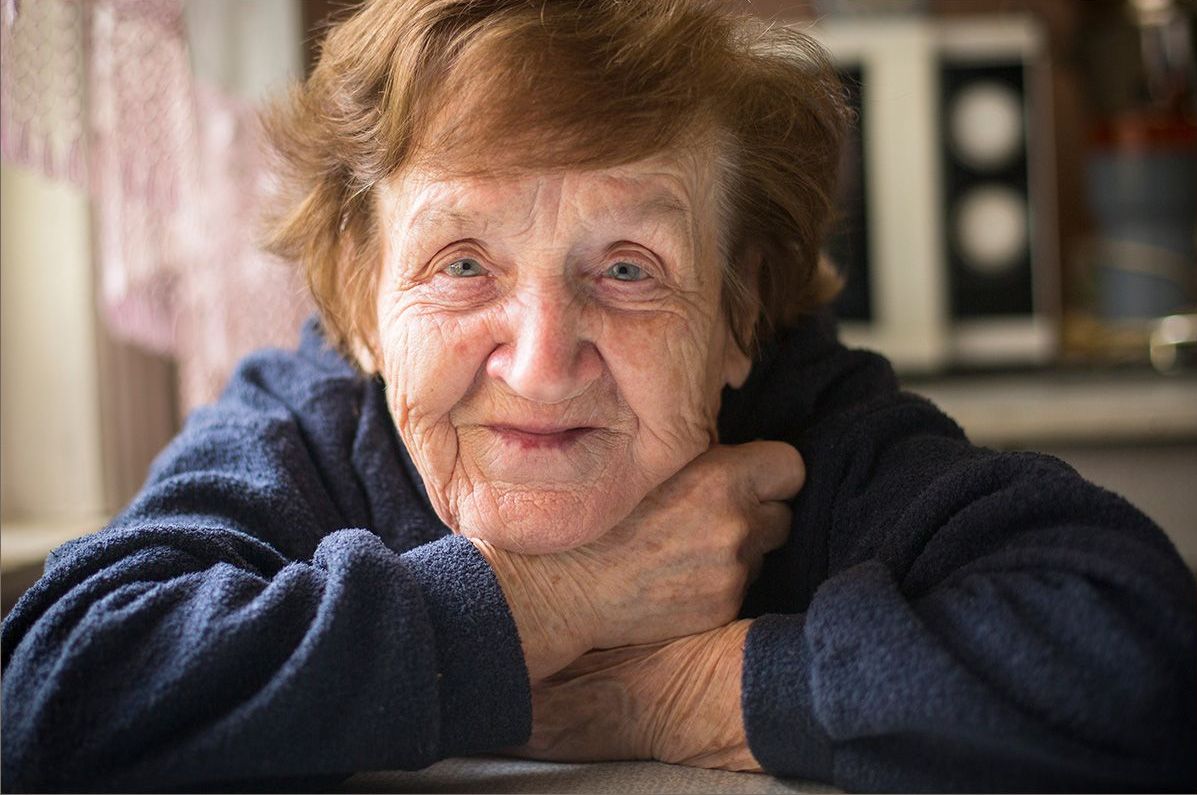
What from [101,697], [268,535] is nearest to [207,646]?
[101,697]

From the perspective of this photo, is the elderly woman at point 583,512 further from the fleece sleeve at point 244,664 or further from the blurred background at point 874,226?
the blurred background at point 874,226

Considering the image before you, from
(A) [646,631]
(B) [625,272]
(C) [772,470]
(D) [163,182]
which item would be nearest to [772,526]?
(C) [772,470]

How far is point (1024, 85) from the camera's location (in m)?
2.61

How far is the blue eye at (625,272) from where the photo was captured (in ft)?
3.05

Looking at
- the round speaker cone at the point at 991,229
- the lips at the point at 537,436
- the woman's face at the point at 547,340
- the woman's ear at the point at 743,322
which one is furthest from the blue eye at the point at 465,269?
the round speaker cone at the point at 991,229

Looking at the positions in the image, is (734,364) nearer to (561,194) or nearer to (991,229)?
(561,194)

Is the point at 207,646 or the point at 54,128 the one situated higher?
the point at 54,128

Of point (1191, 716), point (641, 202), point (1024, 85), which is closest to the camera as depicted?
point (1191, 716)

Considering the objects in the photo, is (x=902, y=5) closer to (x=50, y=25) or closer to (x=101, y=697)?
(x=50, y=25)

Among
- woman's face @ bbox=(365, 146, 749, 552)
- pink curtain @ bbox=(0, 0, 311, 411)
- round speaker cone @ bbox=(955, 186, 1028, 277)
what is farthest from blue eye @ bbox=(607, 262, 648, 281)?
round speaker cone @ bbox=(955, 186, 1028, 277)

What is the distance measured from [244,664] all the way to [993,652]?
454 millimetres

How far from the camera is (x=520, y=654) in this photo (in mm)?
831

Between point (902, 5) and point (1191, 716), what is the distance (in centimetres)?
225

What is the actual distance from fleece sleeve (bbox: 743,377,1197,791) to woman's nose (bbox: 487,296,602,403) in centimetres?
22
